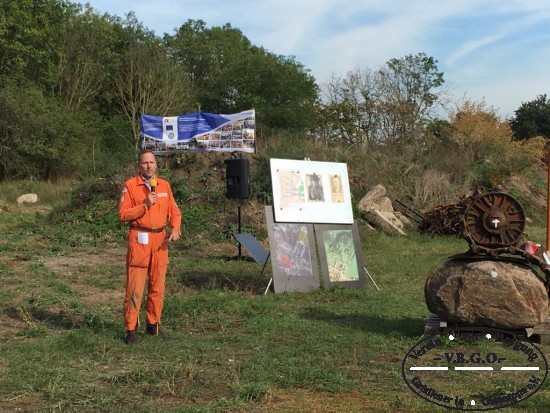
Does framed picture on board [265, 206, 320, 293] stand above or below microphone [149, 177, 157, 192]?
below

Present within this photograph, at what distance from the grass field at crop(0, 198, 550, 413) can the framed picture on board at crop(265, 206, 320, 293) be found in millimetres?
327

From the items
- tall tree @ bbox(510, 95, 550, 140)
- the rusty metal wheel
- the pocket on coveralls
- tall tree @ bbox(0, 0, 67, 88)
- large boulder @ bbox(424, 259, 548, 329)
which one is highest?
tall tree @ bbox(0, 0, 67, 88)

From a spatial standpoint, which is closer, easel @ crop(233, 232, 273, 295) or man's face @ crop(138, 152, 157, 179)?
man's face @ crop(138, 152, 157, 179)

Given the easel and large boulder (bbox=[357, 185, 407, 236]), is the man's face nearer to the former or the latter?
the easel

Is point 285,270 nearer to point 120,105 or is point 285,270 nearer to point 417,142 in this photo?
point 417,142

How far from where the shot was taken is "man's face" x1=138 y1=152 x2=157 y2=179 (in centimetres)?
683

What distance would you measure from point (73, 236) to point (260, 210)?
476cm

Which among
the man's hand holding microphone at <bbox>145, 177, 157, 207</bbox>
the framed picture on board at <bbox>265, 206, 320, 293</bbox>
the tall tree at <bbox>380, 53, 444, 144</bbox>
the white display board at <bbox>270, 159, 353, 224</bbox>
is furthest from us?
the tall tree at <bbox>380, 53, 444, 144</bbox>

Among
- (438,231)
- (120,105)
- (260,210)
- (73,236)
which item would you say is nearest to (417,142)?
(438,231)

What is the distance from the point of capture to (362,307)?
884 centimetres

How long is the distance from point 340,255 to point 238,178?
3505 mm

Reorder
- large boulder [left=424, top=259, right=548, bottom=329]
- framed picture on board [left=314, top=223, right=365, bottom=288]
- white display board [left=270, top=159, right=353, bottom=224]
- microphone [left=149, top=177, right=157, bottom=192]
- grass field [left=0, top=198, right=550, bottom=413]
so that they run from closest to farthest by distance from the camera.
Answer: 1. grass field [left=0, top=198, right=550, bottom=413]
2. large boulder [left=424, top=259, right=548, bottom=329]
3. microphone [left=149, top=177, right=157, bottom=192]
4. white display board [left=270, top=159, right=353, bottom=224]
5. framed picture on board [left=314, top=223, right=365, bottom=288]

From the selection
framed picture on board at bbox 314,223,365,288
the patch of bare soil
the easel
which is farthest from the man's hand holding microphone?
the easel

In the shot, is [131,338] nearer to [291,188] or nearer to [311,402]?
[311,402]
